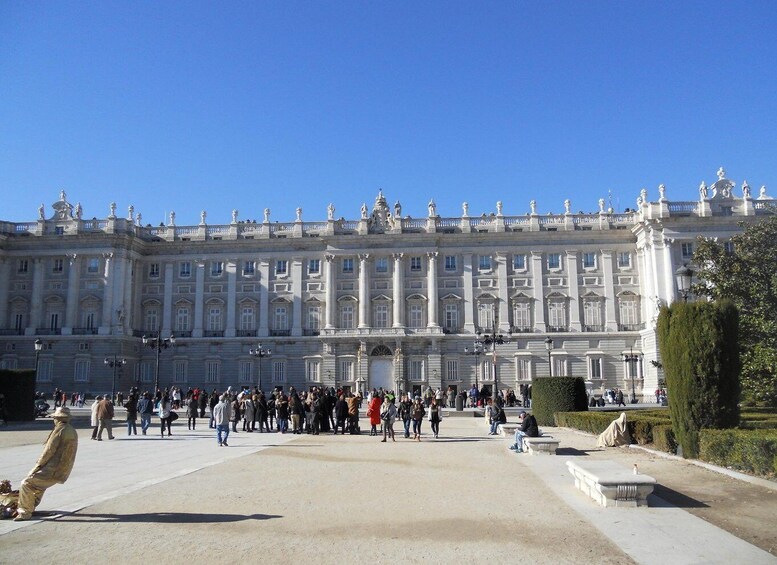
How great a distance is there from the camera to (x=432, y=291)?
5844 centimetres

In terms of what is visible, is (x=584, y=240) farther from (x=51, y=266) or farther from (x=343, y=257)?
(x=51, y=266)

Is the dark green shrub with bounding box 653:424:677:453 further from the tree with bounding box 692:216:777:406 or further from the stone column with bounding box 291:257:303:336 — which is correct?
the stone column with bounding box 291:257:303:336

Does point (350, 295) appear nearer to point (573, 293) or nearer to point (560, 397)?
point (573, 293)

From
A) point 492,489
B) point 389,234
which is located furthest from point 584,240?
point 492,489

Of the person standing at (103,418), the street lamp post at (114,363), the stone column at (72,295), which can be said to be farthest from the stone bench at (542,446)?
the stone column at (72,295)

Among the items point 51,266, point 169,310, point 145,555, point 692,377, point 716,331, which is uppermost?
point 51,266

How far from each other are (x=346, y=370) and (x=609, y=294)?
22686mm

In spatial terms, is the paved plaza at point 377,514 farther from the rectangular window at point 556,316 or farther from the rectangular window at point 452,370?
the rectangular window at point 556,316

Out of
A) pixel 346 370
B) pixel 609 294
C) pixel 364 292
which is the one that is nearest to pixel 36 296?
pixel 346 370

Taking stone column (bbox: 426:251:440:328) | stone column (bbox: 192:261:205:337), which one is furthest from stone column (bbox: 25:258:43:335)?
stone column (bbox: 426:251:440:328)

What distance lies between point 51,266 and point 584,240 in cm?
4591

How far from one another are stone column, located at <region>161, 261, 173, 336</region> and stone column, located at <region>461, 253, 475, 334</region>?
25.7 m

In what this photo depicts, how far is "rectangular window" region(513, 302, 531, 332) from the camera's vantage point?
190ft

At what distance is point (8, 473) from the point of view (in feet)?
48.4
